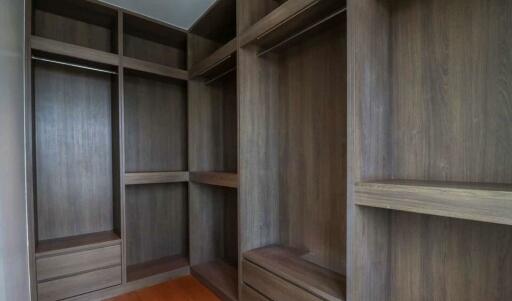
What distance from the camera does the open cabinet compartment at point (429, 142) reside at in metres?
0.94

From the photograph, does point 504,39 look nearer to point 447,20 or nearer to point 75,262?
point 447,20

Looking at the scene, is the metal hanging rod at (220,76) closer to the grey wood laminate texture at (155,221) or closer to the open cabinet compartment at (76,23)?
the open cabinet compartment at (76,23)

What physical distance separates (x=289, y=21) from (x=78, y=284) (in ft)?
7.98

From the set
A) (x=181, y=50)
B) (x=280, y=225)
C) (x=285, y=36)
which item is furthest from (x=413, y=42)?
(x=181, y=50)

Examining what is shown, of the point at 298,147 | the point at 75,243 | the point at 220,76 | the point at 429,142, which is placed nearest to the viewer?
the point at 429,142

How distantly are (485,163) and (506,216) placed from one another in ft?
1.06

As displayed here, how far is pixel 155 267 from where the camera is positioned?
2396 mm

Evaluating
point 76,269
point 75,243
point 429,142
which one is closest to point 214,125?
point 75,243

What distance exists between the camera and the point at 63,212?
214 cm

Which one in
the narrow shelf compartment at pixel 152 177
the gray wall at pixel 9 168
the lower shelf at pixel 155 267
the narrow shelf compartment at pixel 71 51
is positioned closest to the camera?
the gray wall at pixel 9 168

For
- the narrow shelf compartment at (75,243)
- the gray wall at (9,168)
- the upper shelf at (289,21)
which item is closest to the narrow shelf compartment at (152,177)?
the narrow shelf compartment at (75,243)

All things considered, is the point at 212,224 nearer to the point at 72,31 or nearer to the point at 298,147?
the point at 298,147

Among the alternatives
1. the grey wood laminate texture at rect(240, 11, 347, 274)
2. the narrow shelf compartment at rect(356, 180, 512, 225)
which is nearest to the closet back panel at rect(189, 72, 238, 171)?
the grey wood laminate texture at rect(240, 11, 347, 274)

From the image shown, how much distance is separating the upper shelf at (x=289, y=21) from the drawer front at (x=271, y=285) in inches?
57.7
